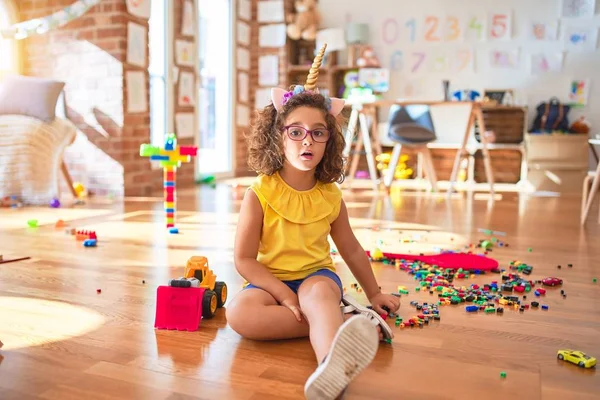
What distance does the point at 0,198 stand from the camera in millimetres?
3686

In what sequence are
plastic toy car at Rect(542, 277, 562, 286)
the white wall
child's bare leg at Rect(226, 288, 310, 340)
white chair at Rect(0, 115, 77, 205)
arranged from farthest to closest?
the white wall < white chair at Rect(0, 115, 77, 205) < plastic toy car at Rect(542, 277, 562, 286) < child's bare leg at Rect(226, 288, 310, 340)

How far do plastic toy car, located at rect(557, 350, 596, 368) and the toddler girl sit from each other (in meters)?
0.36

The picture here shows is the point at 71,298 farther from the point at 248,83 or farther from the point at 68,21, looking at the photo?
the point at 248,83

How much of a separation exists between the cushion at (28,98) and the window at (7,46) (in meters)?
0.56

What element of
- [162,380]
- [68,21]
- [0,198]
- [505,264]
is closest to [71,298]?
[162,380]

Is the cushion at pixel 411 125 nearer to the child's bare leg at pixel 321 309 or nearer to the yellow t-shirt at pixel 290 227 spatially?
the yellow t-shirt at pixel 290 227

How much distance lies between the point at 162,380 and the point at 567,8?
6.13 meters

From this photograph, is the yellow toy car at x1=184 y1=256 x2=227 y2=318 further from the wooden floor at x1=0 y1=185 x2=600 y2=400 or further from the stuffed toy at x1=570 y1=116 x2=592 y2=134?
the stuffed toy at x1=570 y1=116 x2=592 y2=134

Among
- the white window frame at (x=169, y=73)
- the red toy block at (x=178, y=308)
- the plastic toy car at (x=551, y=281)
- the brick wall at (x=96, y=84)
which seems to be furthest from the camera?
the white window frame at (x=169, y=73)

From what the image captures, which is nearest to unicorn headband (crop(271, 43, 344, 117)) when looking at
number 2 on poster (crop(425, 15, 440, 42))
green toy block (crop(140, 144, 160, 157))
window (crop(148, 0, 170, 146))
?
green toy block (crop(140, 144, 160, 157))

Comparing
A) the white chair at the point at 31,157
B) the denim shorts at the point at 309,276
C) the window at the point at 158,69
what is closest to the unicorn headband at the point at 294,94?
the denim shorts at the point at 309,276

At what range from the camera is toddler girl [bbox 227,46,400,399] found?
1314mm

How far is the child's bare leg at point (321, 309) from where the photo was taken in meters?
1.13

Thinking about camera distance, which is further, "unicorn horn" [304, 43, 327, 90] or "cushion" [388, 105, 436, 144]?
"cushion" [388, 105, 436, 144]
